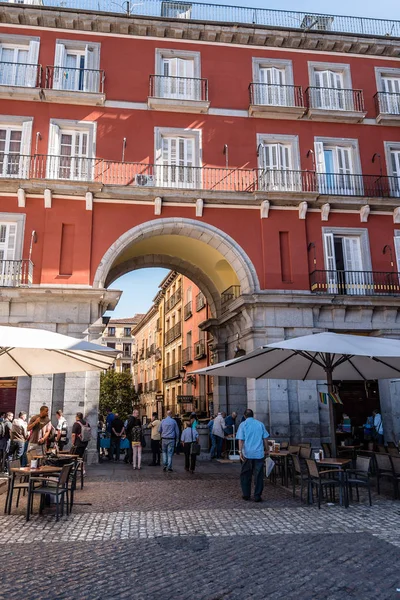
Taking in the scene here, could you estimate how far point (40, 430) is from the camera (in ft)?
33.9

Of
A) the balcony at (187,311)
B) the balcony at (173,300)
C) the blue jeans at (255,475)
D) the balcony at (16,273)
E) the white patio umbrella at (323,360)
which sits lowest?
the blue jeans at (255,475)

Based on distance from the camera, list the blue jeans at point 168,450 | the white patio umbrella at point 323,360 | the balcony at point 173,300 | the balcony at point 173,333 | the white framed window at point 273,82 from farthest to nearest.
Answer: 1. the balcony at point 173,300
2. the balcony at point 173,333
3. the white framed window at point 273,82
4. the blue jeans at point 168,450
5. the white patio umbrella at point 323,360

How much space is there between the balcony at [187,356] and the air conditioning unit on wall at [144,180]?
14182mm

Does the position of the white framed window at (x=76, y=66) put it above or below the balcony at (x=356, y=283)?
above

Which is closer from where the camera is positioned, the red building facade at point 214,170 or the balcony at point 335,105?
the red building facade at point 214,170

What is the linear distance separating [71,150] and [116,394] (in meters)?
24.0

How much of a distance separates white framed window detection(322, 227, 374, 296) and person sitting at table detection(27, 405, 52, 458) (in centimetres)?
979

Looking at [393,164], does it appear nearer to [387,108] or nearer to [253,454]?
[387,108]

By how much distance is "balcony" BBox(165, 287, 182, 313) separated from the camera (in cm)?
3269

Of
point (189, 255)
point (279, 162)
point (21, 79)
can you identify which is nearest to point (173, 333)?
point (189, 255)

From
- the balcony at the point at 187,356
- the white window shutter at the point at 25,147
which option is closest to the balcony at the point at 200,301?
the balcony at the point at 187,356

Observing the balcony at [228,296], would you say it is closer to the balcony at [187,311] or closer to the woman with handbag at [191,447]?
the woman with handbag at [191,447]

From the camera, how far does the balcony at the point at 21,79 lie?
15843mm

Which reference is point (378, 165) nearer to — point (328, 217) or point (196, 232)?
point (328, 217)
